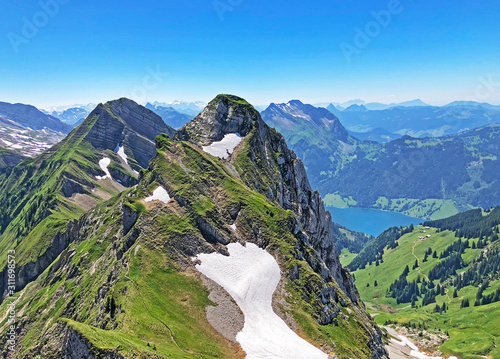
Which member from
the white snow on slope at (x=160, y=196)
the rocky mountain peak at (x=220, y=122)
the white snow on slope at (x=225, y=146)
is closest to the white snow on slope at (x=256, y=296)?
the white snow on slope at (x=160, y=196)

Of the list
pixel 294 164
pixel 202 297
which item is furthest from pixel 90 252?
pixel 294 164

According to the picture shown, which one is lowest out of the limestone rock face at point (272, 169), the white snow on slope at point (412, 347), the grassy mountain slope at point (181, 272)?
the white snow on slope at point (412, 347)

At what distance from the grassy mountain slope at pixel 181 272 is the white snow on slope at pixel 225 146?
9.96ft

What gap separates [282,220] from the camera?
100m

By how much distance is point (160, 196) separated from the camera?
96.9 meters

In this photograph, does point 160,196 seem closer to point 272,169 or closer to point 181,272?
point 181,272

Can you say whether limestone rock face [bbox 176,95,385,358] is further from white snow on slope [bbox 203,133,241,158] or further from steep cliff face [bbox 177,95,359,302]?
white snow on slope [bbox 203,133,241,158]

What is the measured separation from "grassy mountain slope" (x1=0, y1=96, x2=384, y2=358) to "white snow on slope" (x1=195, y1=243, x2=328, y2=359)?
2473mm

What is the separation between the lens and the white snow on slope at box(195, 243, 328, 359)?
65125mm

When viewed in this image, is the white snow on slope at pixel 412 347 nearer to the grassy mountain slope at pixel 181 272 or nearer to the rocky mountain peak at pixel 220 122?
the grassy mountain slope at pixel 181 272

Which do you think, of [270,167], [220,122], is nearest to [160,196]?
[270,167]

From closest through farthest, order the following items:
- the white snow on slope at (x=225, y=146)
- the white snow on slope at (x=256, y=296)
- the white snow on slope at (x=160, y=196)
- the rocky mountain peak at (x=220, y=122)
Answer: the white snow on slope at (x=256, y=296), the white snow on slope at (x=160, y=196), the white snow on slope at (x=225, y=146), the rocky mountain peak at (x=220, y=122)

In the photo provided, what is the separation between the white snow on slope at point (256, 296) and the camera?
65125 millimetres

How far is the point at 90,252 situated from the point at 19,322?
33299 mm
